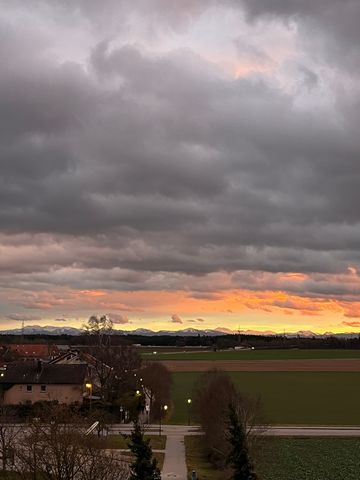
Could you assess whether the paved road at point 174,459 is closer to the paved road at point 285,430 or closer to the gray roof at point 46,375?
the paved road at point 285,430

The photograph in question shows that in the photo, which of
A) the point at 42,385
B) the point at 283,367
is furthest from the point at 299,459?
the point at 283,367

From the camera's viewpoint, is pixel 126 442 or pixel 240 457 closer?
pixel 240 457

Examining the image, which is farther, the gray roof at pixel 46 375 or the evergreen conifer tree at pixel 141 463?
the gray roof at pixel 46 375

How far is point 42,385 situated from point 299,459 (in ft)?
128

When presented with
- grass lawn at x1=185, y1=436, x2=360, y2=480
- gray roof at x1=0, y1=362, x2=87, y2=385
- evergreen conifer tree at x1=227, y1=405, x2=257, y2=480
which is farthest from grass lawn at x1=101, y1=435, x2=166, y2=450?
→ evergreen conifer tree at x1=227, y1=405, x2=257, y2=480

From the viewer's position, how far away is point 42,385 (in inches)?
3098

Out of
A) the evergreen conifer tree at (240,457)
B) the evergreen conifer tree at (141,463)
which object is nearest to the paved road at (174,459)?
the evergreen conifer tree at (240,457)

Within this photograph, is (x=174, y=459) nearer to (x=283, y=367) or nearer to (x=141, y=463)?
(x=141, y=463)

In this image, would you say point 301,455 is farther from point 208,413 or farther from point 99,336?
point 99,336

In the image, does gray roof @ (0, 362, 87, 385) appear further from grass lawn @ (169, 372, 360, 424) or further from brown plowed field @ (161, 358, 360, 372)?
brown plowed field @ (161, 358, 360, 372)

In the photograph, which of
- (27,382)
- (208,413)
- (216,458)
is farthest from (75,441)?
(27,382)

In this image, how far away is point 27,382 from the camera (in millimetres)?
78312

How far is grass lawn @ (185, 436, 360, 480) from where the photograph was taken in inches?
1756

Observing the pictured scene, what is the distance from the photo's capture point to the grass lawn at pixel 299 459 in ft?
146
